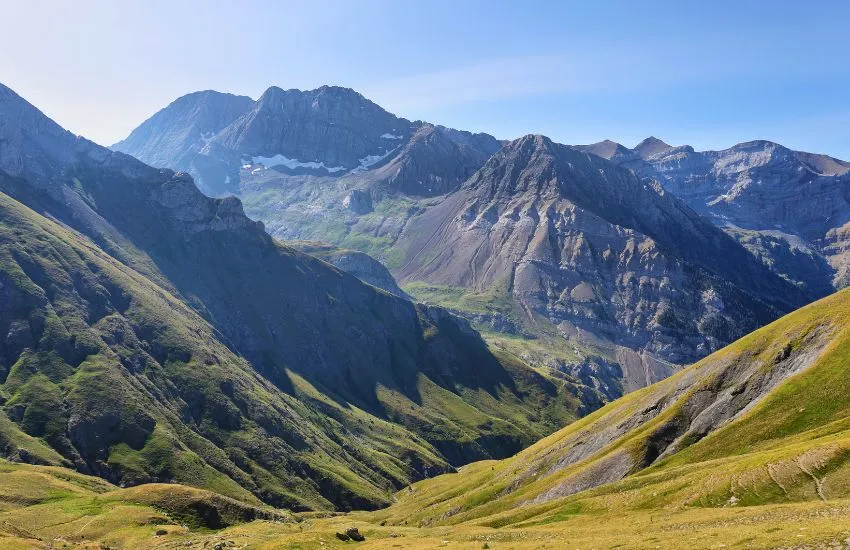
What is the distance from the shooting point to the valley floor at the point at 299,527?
51531 mm

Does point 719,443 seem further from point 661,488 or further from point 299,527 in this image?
point 299,527

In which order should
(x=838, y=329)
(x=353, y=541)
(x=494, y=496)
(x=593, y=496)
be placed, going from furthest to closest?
(x=494, y=496) → (x=838, y=329) → (x=593, y=496) → (x=353, y=541)

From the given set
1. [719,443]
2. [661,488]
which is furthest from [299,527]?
[719,443]

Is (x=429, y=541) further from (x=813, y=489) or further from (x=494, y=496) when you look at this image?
(x=494, y=496)

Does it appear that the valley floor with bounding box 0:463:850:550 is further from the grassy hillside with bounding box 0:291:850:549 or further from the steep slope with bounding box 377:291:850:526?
the steep slope with bounding box 377:291:850:526

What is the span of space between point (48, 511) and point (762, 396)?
14937 cm

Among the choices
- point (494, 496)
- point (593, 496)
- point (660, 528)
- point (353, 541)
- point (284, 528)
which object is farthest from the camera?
point (494, 496)

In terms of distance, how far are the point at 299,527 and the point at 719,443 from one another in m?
82.1

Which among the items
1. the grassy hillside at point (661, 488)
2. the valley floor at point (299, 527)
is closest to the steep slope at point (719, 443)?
the grassy hillside at point (661, 488)

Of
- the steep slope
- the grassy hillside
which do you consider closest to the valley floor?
the grassy hillside

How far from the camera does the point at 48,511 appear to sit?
465 feet

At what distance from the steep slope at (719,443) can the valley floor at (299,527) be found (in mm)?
6362

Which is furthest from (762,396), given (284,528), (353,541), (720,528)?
(284,528)

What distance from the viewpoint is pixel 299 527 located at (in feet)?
424
